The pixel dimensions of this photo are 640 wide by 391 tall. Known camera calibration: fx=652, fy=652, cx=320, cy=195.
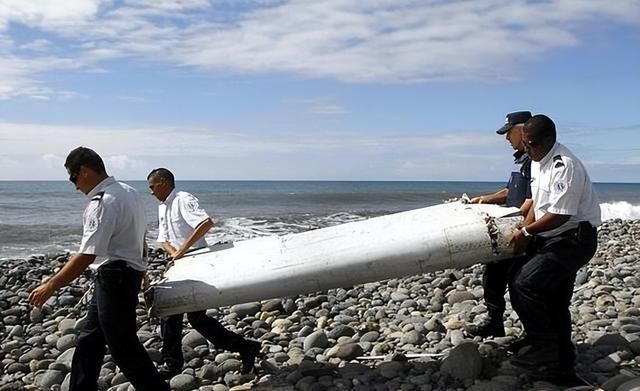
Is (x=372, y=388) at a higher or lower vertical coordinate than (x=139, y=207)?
lower

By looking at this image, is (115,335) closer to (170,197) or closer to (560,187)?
(170,197)

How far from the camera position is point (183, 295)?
5109 millimetres

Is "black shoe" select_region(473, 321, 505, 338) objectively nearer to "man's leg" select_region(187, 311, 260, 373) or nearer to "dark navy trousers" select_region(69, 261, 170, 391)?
Result: "man's leg" select_region(187, 311, 260, 373)

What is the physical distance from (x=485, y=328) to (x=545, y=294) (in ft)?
4.81

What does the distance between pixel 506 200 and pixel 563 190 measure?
132 cm

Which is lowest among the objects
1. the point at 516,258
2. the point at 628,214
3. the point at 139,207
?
the point at 628,214

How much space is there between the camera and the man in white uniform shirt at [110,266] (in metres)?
4.27

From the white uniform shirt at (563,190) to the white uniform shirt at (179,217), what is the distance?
269 centimetres

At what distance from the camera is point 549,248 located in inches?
175

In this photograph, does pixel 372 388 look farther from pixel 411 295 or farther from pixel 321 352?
pixel 411 295

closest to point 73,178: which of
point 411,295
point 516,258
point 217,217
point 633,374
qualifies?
Answer: point 516,258

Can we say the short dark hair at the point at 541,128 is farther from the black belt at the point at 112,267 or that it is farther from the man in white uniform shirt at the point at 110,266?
the black belt at the point at 112,267

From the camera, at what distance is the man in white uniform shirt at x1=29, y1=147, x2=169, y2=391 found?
427cm

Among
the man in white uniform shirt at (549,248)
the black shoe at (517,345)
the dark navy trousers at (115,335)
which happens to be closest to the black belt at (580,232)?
the man in white uniform shirt at (549,248)
